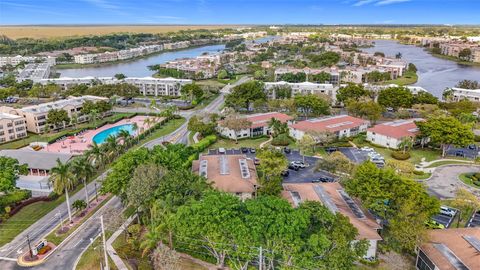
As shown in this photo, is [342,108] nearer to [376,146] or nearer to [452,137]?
[376,146]

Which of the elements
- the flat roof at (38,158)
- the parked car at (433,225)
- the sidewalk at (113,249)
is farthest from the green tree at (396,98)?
the flat roof at (38,158)

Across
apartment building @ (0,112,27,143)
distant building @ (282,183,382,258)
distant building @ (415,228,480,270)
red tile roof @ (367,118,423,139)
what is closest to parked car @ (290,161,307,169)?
distant building @ (282,183,382,258)

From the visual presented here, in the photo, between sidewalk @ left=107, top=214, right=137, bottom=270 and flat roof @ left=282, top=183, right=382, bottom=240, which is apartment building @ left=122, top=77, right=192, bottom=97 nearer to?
flat roof @ left=282, top=183, right=382, bottom=240

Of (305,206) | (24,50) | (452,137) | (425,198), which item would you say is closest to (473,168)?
(452,137)

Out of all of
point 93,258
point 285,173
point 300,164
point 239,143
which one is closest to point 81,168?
point 93,258

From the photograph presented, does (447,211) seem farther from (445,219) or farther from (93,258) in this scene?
(93,258)
